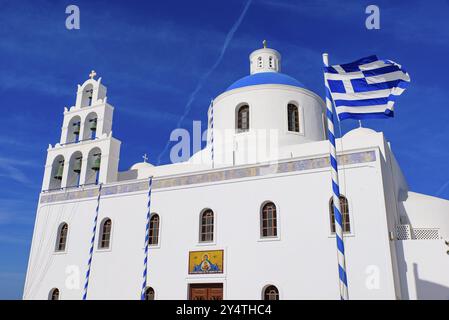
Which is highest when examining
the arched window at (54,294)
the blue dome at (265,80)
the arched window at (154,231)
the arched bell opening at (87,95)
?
the blue dome at (265,80)

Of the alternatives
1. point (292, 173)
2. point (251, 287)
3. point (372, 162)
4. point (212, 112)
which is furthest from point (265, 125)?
point (251, 287)

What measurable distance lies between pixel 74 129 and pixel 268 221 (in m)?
10.6

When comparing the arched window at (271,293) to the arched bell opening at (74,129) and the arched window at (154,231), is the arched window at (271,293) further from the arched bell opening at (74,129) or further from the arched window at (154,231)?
the arched bell opening at (74,129)

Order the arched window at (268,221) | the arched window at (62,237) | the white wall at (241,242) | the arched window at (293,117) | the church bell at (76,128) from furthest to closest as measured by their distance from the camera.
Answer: the church bell at (76,128), the arched window at (293,117), the arched window at (62,237), the arched window at (268,221), the white wall at (241,242)

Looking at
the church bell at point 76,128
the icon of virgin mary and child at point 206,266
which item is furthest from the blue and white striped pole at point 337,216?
the church bell at point 76,128

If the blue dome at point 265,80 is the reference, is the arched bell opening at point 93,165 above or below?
below

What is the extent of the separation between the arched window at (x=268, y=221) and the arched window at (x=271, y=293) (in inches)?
62.5

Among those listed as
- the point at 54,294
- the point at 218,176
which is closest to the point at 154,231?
the point at 218,176

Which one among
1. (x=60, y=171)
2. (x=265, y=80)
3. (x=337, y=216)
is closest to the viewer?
(x=337, y=216)

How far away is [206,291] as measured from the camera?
12.3 m

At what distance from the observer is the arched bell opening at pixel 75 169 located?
54.8 ft

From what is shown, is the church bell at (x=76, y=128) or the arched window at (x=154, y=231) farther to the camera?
the church bell at (x=76, y=128)

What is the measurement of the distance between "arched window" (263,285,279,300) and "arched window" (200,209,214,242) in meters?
2.49

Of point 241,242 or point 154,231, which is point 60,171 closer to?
point 154,231
